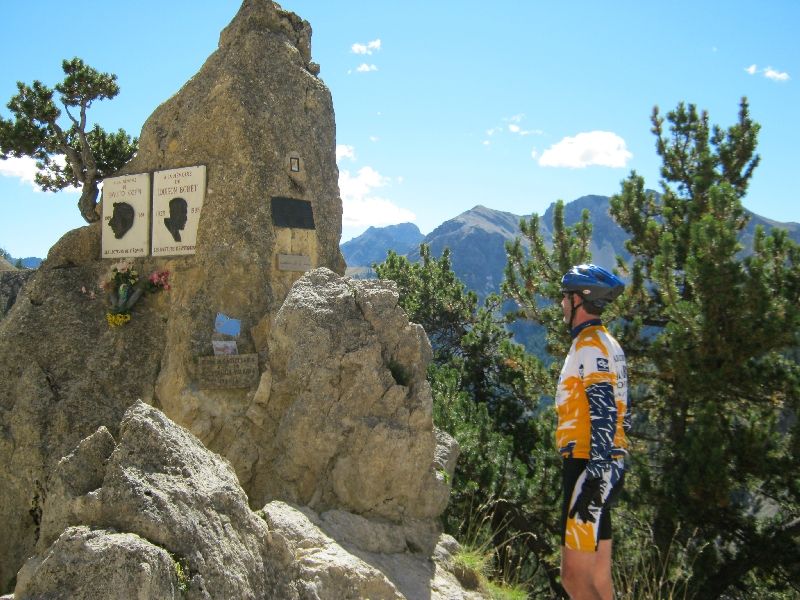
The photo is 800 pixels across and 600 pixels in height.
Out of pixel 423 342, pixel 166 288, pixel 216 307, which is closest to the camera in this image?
pixel 423 342

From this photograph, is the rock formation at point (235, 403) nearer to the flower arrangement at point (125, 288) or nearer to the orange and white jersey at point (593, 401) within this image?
the flower arrangement at point (125, 288)

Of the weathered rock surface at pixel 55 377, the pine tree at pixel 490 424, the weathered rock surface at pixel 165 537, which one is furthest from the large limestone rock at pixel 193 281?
the weathered rock surface at pixel 165 537

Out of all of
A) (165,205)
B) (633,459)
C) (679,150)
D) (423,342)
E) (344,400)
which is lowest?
(633,459)

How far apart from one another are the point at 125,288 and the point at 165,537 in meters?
5.88

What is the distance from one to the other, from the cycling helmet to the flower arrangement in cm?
551

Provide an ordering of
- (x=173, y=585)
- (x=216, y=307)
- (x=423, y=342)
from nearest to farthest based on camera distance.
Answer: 1. (x=173, y=585)
2. (x=423, y=342)
3. (x=216, y=307)

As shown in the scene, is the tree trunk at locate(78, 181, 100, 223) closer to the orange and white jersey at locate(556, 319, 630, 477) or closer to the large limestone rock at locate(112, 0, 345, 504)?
the large limestone rock at locate(112, 0, 345, 504)

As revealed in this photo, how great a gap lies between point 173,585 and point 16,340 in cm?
637

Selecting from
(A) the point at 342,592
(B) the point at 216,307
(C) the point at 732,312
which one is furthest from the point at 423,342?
(C) the point at 732,312

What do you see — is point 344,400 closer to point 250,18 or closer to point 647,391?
point 250,18

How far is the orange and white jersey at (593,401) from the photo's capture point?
3.53 m

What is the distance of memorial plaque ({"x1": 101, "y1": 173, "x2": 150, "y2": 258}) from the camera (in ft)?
27.7

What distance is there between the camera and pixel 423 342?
5.50 m

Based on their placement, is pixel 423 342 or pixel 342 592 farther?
pixel 423 342
